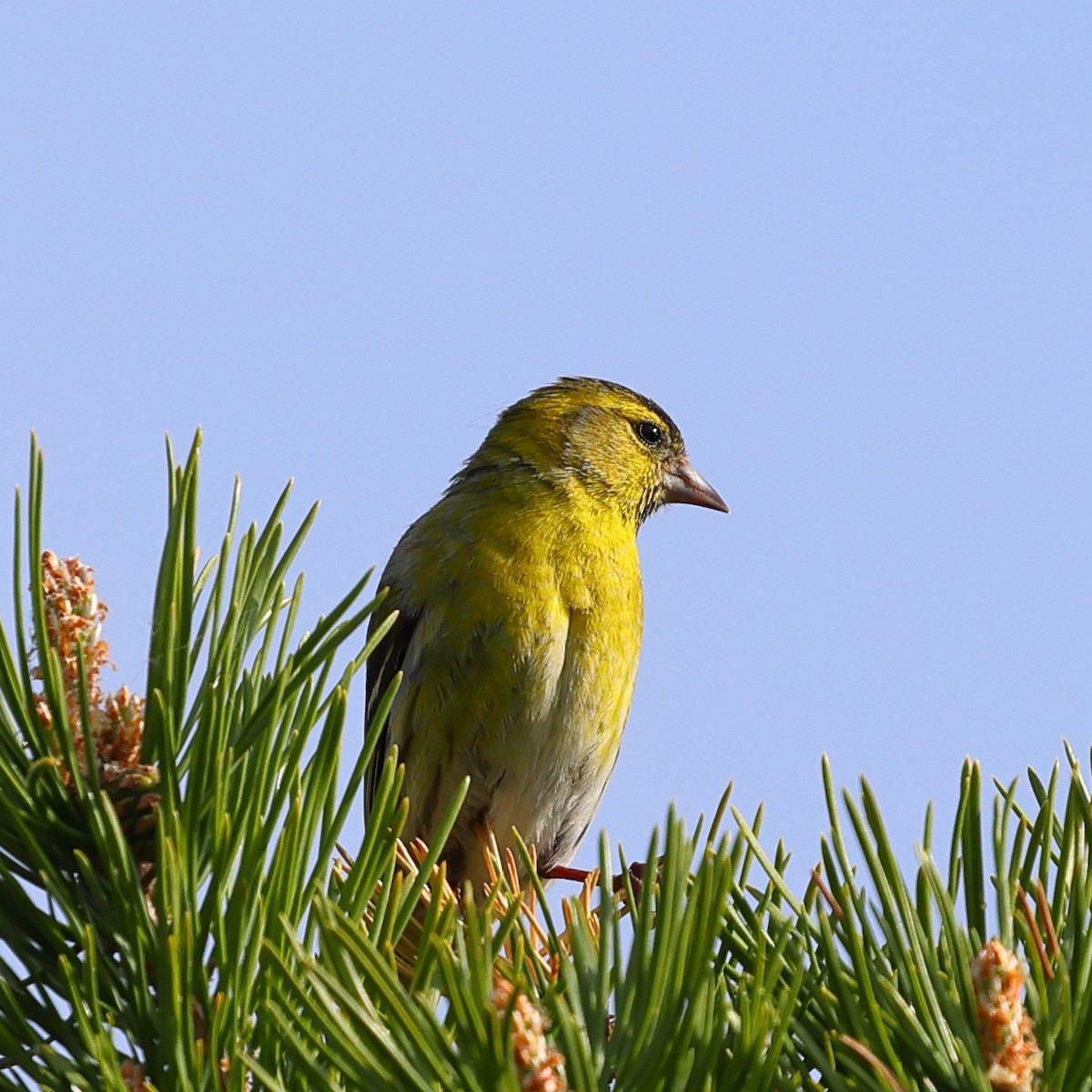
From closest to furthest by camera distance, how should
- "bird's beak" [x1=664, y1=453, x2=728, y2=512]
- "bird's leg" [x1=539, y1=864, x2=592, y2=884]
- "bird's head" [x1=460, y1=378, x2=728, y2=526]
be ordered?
"bird's leg" [x1=539, y1=864, x2=592, y2=884], "bird's head" [x1=460, y1=378, x2=728, y2=526], "bird's beak" [x1=664, y1=453, x2=728, y2=512]

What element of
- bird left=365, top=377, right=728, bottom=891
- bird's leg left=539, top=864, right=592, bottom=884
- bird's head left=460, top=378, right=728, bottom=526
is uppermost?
bird's head left=460, top=378, right=728, bottom=526

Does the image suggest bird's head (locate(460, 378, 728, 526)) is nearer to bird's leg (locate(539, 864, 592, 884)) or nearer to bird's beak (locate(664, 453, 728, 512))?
bird's beak (locate(664, 453, 728, 512))

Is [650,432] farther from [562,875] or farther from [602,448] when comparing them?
[562,875]

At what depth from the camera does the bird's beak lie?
5.52 m

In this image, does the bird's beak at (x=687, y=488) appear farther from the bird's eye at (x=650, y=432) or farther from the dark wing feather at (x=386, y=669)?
the dark wing feather at (x=386, y=669)

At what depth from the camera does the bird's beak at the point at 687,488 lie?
5523 mm

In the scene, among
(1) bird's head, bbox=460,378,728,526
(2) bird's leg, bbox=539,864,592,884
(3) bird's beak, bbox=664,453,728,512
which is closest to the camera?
(2) bird's leg, bbox=539,864,592,884

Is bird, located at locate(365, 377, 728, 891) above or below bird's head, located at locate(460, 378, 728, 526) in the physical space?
below

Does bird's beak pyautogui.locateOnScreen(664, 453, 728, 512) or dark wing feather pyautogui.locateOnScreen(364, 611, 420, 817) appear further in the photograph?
bird's beak pyautogui.locateOnScreen(664, 453, 728, 512)

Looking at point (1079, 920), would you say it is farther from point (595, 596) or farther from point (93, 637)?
point (595, 596)

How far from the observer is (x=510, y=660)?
424 centimetres

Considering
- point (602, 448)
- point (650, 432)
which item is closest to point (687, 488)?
point (650, 432)

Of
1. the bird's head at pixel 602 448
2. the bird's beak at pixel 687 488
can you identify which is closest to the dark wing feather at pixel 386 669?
the bird's head at pixel 602 448

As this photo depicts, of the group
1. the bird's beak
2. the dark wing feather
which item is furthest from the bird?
the bird's beak
